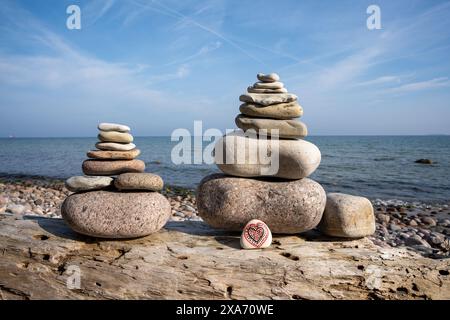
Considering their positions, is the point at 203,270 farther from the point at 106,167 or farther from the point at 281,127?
the point at 281,127

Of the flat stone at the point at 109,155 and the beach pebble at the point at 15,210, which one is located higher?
the flat stone at the point at 109,155

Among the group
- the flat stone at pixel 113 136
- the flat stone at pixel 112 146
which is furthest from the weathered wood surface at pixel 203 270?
the flat stone at pixel 113 136

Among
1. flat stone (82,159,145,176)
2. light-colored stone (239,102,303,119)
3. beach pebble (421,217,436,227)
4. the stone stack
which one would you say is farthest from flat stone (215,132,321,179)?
beach pebble (421,217,436,227)

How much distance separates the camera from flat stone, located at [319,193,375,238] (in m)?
4.74

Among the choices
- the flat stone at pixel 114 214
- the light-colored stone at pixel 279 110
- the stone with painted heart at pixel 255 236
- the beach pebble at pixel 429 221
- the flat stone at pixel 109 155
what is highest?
the light-colored stone at pixel 279 110

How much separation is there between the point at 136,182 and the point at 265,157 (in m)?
1.93

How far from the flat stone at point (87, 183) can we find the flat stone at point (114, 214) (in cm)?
12

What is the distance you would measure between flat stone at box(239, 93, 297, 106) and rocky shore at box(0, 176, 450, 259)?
359 cm

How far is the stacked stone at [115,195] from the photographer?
4.35 metres

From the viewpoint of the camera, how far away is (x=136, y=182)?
15.1 ft

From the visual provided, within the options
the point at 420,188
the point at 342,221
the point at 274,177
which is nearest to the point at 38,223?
the point at 274,177

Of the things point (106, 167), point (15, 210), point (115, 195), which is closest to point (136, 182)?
point (115, 195)

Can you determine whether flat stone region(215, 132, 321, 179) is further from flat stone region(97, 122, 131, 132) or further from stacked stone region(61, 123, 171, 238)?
flat stone region(97, 122, 131, 132)

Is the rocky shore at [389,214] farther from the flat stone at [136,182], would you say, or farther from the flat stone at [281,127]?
the flat stone at [136,182]
